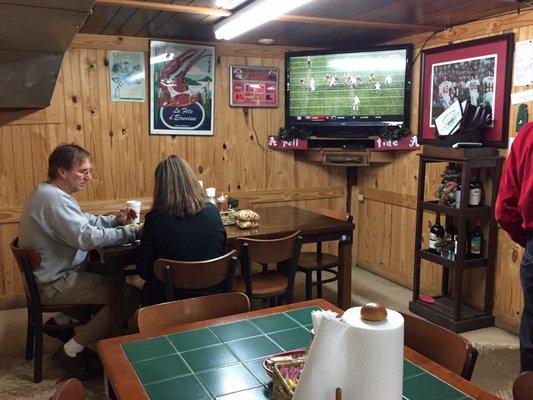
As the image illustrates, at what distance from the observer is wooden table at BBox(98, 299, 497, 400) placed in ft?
4.29

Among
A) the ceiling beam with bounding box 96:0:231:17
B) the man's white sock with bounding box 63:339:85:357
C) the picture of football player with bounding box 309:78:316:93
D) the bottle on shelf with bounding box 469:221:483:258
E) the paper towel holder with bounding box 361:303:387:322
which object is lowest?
the man's white sock with bounding box 63:339:85:357

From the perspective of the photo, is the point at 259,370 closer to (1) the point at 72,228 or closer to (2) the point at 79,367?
(1) the point at 72,228

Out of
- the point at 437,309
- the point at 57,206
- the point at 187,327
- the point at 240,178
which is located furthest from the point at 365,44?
the point at 187,327

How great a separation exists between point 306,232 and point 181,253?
90 cm

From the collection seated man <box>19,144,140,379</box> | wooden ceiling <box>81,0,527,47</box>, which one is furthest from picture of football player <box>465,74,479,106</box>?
seated man <box>19,144,140,379</box>

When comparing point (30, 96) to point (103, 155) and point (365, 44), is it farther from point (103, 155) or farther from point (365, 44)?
point (365, 44)

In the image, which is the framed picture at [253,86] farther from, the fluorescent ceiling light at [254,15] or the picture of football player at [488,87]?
the picture of football player at [488,87]

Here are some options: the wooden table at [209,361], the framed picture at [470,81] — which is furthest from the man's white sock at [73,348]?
the framed picture at [470,81]

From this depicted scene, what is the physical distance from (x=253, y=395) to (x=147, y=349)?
43 cm

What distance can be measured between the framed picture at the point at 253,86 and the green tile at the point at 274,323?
3060mm

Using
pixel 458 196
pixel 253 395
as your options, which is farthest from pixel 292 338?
pixel 458 196

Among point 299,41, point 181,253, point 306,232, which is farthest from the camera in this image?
point 299,41

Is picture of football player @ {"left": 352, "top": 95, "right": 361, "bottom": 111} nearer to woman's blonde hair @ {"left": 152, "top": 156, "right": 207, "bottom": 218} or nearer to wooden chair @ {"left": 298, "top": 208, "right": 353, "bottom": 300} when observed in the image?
wooden chair @ {"left": 298, "top": 208, "right": 353, "bottom": 300}

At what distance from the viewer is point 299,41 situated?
4578mm
